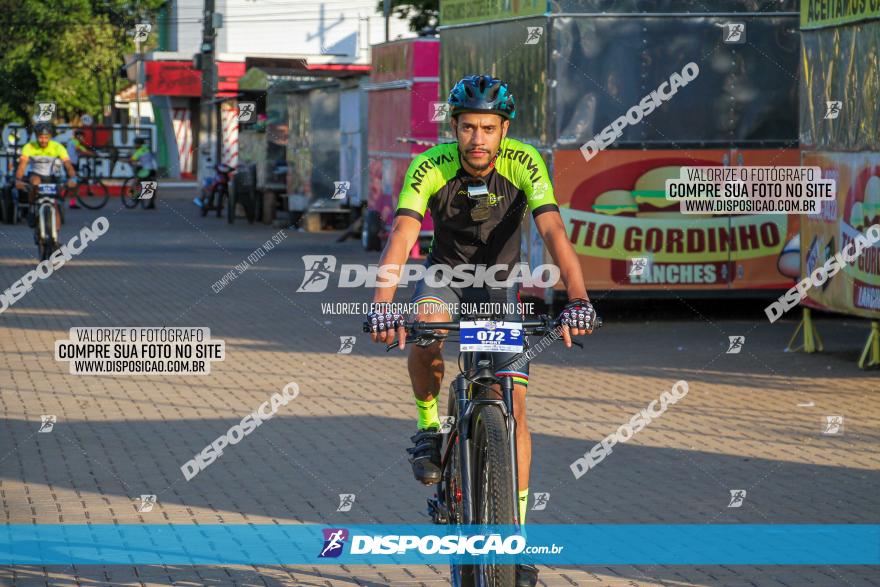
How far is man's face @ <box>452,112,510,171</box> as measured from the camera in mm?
5957

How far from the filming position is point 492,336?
18.1 feet

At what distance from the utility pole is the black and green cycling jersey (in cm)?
3790

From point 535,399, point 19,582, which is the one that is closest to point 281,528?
point 19,582

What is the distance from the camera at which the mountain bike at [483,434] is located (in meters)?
5.38

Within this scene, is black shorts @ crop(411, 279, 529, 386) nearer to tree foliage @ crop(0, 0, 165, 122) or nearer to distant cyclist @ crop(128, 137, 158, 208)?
distant cyclist @ crop(128, 137, 158, 208)

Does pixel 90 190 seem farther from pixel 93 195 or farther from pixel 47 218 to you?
pixel 47 218

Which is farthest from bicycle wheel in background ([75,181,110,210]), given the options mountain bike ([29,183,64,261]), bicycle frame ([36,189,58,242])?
bicycle frame ([36,189,58,242])

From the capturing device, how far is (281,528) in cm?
749

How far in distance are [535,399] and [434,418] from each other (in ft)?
17.5

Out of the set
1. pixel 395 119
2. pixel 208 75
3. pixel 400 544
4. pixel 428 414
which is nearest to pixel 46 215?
pixel 395 119

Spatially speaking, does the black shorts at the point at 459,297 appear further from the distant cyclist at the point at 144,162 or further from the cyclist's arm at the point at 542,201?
the distant cyclist at the point at 144,162

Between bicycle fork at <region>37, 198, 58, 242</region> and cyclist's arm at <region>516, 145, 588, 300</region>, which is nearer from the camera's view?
cyclist's arm at <region>516, 145, 588, 300</region>

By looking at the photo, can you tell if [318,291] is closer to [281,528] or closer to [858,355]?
[858,355]

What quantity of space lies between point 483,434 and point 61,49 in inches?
2297
